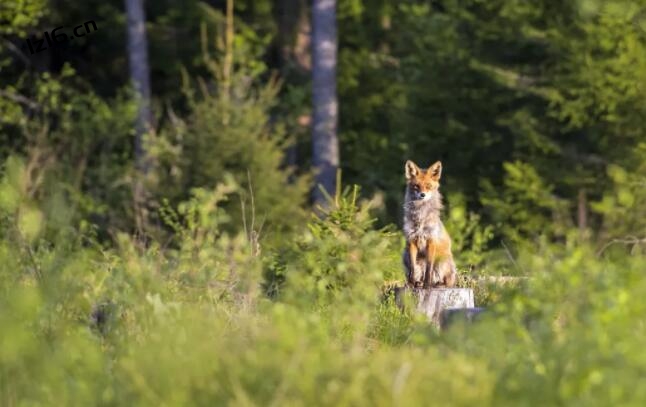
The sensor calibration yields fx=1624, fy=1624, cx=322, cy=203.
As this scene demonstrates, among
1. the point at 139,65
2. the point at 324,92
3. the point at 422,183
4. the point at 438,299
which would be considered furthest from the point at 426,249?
the point at 139,65

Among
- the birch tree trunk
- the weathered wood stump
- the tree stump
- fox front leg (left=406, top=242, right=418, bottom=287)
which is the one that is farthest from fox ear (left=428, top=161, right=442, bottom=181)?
the birch tree trunk

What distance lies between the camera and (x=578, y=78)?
28.4 m

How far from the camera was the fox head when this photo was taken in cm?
1443

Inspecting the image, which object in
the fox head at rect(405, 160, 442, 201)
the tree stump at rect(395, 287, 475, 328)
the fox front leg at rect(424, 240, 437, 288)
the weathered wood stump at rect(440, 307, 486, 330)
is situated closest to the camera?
the weathered wood stump at rect(440, 307, 486, 330)

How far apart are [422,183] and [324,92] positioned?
62.5 feet

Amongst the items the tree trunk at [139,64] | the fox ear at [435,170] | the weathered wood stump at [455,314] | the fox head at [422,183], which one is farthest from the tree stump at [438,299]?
the tree trunk at [139,64]

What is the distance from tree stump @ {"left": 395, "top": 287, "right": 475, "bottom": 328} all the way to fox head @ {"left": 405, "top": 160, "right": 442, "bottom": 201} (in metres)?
1.34

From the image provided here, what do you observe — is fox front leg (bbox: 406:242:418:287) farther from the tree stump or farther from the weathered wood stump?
the weathered wood stump

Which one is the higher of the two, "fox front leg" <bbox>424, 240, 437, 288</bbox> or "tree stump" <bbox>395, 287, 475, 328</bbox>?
"fox front leg" <bbox>424, 240, 437, 288</bbox>

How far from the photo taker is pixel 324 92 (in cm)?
3347

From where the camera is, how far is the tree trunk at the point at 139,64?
34469mm

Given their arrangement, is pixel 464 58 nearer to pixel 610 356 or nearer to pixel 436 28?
pixel 436 28

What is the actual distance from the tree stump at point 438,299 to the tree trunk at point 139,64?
2099 centimetres

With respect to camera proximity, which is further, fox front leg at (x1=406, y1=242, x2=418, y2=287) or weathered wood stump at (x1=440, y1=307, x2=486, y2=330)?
fox front leg at (x1=406, y1=242, x2=418, y2=287)
